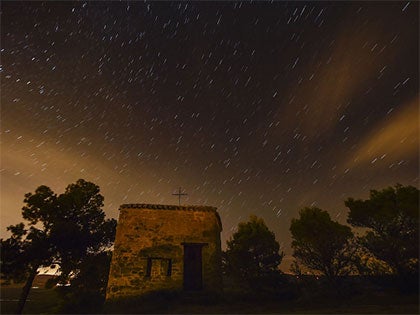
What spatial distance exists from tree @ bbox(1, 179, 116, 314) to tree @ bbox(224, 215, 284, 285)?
470 inches

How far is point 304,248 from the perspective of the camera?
700 inches

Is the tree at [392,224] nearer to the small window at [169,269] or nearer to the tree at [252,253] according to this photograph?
the tree at [252,253]

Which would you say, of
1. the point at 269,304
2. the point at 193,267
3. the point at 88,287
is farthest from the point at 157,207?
the point at 269,304

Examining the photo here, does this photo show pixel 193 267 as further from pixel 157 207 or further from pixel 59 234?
pixel 59 234

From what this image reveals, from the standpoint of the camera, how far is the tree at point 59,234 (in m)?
15.8

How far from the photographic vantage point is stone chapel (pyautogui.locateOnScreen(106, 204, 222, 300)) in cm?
1543

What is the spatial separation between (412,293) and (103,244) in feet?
57.6

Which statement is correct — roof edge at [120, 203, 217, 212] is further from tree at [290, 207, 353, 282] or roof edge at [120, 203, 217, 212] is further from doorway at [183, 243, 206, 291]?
tree at [290, 207, 353, 282]

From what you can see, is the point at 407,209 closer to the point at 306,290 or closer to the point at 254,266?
the point at 306,290

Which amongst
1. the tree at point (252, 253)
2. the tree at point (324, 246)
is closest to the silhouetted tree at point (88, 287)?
the tree at point (252, 253)

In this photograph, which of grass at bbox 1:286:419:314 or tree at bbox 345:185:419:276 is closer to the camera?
grass at bbox 1:286:419:314

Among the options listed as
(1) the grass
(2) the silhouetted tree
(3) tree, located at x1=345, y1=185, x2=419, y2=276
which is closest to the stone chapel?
(1) the grass

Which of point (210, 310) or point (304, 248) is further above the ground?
point (304, 248)

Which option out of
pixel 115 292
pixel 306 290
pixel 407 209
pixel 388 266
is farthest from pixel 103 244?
pixel 407 209
